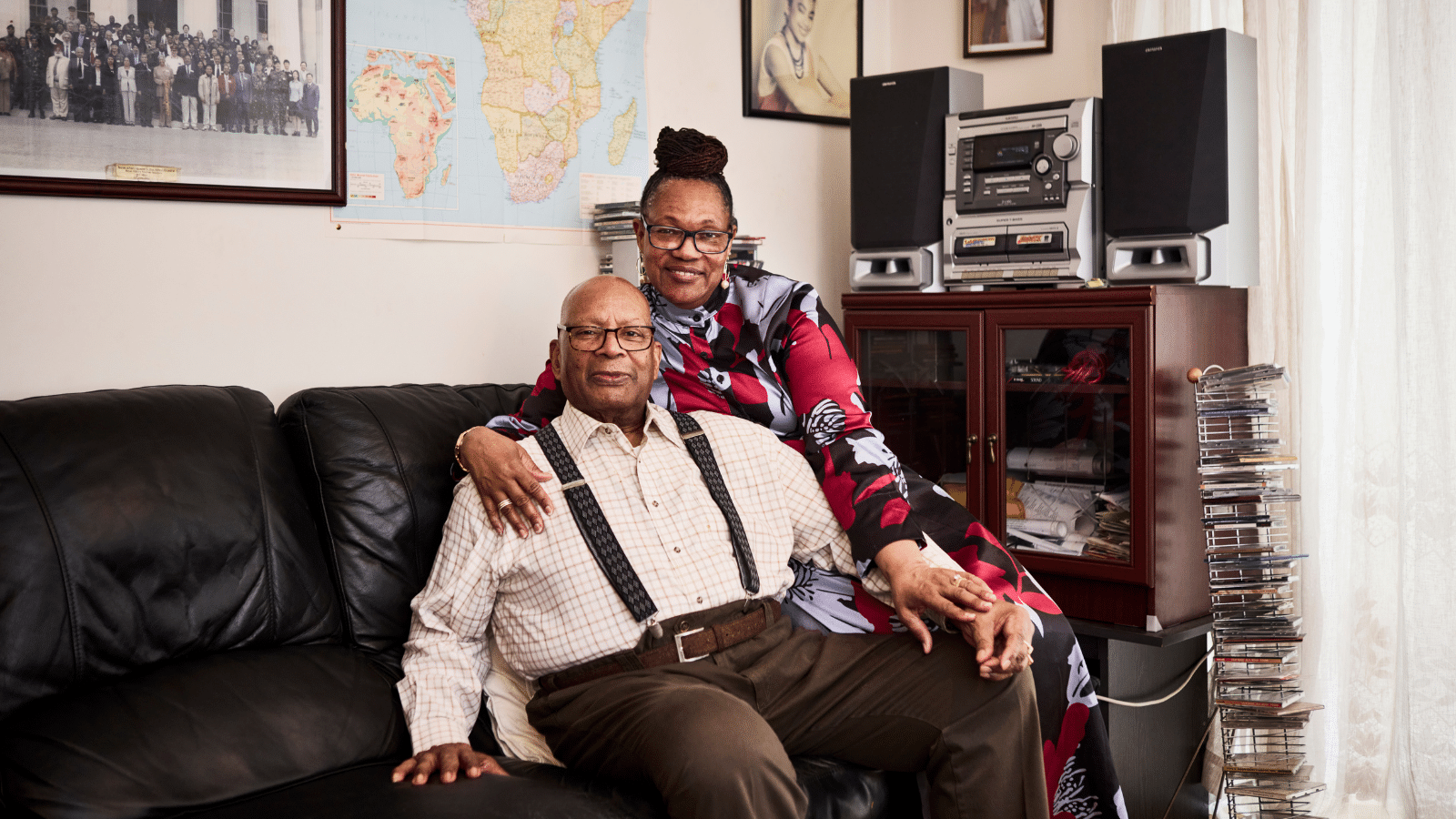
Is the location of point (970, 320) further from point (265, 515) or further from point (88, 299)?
A: point (88, 299)

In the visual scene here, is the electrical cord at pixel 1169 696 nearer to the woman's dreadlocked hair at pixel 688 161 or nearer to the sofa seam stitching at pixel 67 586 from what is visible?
the woman's dreadlocked hair at pixel 688 161

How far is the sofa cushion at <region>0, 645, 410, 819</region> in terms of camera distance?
1.53 metres

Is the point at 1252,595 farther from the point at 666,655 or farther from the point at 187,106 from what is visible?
Answer: the point at 187,106

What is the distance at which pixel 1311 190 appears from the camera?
256 centimetres

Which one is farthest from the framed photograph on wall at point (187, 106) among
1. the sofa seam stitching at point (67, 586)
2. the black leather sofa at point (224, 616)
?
the sofa seam stitching at point (67, 586)

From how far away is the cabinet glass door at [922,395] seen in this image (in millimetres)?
2838

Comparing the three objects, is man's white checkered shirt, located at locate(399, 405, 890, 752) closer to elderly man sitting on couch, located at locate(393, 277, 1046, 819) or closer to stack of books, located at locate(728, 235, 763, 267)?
elderly man sitting on couch, located at locate(393, 277, 1046, 819)

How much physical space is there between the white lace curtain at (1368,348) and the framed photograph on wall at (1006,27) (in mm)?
457

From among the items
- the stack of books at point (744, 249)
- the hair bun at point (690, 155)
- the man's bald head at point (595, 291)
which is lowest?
the man's bald head at point (595, 291)

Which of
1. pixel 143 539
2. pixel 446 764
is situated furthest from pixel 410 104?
pixel 446 764

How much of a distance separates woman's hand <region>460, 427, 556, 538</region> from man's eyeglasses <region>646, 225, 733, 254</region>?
512 millimetres

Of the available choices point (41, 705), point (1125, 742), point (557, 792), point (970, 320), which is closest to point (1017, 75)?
point (970, 320)

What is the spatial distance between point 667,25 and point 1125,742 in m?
2.10

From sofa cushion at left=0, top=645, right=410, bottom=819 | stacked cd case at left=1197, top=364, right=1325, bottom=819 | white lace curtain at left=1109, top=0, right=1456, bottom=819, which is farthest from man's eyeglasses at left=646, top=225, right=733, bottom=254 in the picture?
white lace curtain at left=1109, top=0, right=1456, bottom=819
